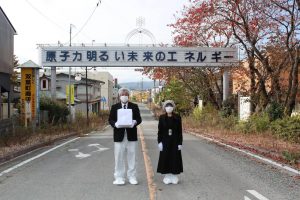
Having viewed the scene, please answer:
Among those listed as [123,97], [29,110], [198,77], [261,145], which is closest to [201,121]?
[198,77]

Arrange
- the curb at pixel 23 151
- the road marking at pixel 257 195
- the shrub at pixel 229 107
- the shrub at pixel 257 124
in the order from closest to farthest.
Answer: the road marking at pixel 257 195 < the curb at pixel 23 151 < the shrub at pixel 257 124 < the shrub at pixel 229 107

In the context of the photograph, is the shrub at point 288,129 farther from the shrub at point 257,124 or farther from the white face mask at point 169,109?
the white face mask at point 169,109

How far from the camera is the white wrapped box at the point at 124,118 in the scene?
8.86m

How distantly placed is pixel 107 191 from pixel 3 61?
20.7 m

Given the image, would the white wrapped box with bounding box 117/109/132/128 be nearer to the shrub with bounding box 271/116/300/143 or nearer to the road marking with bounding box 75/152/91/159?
the road marking with bounding box 75/152/91/159

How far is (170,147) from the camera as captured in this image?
9070 mm

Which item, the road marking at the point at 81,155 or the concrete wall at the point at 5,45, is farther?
the concrete wall at the point at 5,45

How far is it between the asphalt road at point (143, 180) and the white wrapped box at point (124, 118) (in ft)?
3.86

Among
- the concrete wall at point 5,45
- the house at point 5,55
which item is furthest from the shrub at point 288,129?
the concrete wall at point 5,45

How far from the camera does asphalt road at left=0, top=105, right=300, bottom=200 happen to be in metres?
7.98

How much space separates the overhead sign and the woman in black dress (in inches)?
944

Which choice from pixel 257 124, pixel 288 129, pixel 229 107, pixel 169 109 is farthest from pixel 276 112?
pixel 169 109

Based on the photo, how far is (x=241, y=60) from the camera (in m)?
30.1

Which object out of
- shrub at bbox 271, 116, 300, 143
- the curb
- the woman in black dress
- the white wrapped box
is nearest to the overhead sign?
the curb
